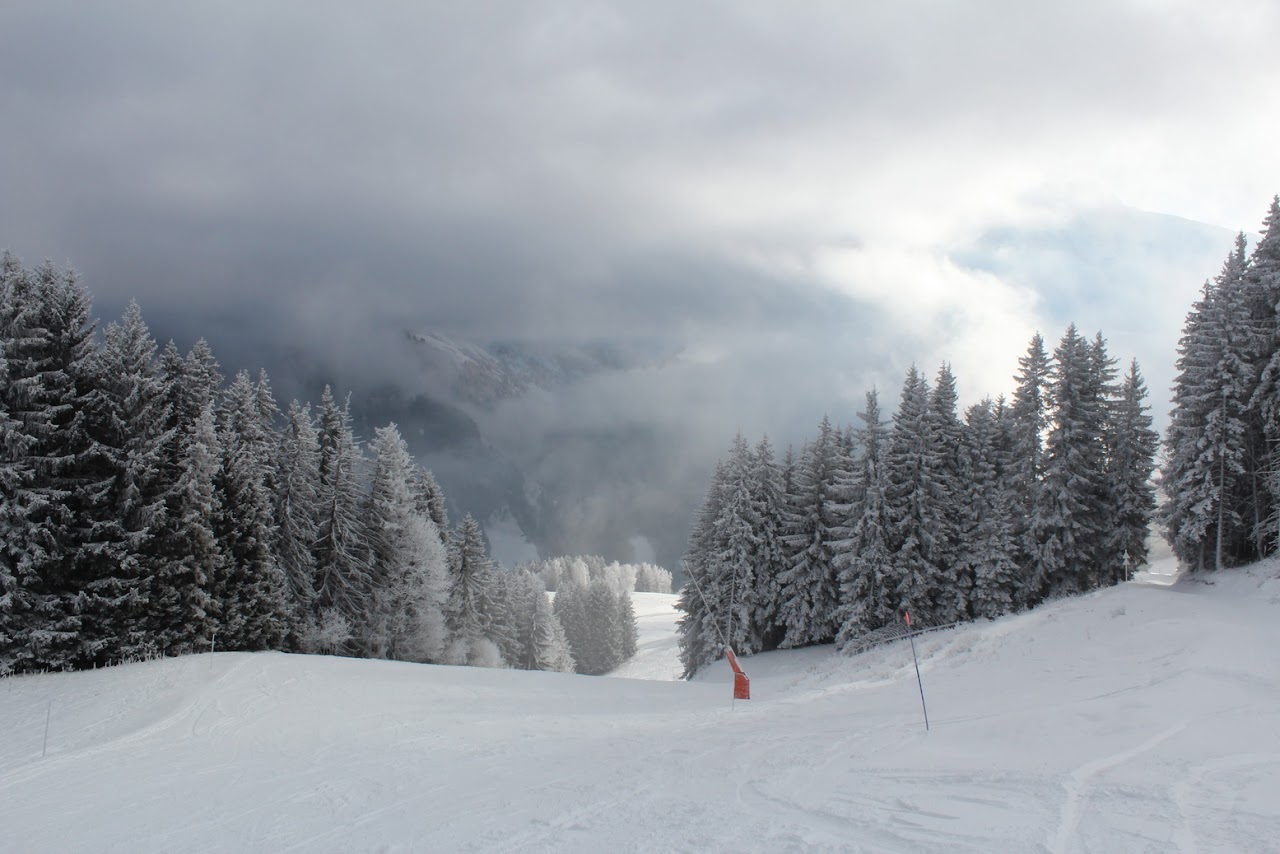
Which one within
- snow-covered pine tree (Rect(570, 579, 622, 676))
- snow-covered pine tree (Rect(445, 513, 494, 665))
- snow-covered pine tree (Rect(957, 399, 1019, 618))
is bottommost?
snow-covered pine tree (Rect(570, 579, 622, 676))

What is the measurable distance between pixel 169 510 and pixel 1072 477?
40.3 metres

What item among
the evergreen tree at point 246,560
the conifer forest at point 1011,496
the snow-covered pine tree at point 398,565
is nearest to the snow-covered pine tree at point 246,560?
the evergreen tree at point 246,560

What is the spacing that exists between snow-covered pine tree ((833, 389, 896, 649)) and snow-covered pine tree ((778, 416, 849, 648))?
138 cm

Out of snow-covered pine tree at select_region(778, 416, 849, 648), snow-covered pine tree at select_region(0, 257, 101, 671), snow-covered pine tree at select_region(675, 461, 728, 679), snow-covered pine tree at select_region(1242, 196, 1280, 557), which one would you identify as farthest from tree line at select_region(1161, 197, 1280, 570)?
snow-covered pine tree at select_region(0, 257, 101, 671)

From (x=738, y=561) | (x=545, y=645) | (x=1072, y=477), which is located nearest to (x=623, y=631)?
(x=545, y=645)

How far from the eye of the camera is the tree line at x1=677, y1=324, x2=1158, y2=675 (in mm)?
35969

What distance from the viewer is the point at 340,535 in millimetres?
36812

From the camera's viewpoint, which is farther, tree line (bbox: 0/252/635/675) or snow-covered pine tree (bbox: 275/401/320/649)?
snow-covered pine tree (bbox: 275/401/320/649)

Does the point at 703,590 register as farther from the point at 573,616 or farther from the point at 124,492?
the point at 573,616

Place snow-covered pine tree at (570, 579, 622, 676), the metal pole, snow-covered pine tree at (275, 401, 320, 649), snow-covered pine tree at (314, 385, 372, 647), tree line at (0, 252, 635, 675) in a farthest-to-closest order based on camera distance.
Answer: snow-covered pine tree at (570, 579, 622, 676) → snow-covered pine tree at (314, 385, 372, 647) → snow-covered pine tree at (275, 401, 320, 649) → tree line at (0, 252, 635, 675) → the metal pole

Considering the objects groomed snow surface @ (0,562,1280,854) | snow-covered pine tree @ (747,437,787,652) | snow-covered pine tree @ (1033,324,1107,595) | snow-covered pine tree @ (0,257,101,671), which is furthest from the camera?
snow-covered pine tree @ (747,437,787,652)

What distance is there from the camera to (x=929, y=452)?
3866 centimetres

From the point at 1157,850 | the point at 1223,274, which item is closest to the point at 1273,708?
the point at 1157,850

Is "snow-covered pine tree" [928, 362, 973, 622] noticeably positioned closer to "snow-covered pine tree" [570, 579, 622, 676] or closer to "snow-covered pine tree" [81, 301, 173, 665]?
"snow-covered pine tree" [81, 301, 173, 665]
